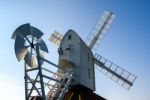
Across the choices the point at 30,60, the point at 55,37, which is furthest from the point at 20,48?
the point at 55,37

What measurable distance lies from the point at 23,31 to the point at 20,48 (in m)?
1.56

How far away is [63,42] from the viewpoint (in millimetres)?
32156

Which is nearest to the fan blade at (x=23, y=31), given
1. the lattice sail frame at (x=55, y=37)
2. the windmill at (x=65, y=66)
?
the windmill at (x=65, y=66)

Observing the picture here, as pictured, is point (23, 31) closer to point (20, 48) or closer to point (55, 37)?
point (20, 48)

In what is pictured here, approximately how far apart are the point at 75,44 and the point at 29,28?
894 centimetres

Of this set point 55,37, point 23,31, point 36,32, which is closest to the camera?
point 23,31

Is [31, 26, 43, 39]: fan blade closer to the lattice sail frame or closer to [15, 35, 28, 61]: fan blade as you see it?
[15, 35, 28, 61]: fan blade

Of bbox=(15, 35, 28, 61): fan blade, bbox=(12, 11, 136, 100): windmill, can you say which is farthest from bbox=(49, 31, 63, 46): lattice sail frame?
bbox=(15, 35, 28, 61): fan blade

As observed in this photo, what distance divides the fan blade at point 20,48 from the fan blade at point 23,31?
34 cm

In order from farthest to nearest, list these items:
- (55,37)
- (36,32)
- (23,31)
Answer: (55,37), (36,32), (23,31)

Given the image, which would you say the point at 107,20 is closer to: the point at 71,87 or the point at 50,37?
the point at 50,37

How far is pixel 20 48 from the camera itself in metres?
23.4

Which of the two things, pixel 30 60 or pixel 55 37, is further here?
pixel 55 37

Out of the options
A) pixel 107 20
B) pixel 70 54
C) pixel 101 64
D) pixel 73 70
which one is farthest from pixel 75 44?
pixel 107 20
